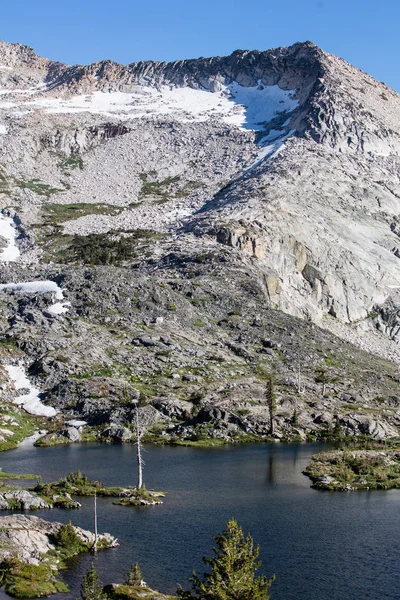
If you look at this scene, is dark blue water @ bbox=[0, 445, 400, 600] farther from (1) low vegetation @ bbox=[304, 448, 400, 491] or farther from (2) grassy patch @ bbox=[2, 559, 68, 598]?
(1) low vegetation @ bbox=[304, 448, 400, 491]

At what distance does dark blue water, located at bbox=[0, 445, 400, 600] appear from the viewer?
5090 centimetres

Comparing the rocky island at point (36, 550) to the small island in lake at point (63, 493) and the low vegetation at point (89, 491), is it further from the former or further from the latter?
the low vegetation at point (89, 491)

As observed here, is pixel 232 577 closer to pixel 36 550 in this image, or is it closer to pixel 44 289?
pixel 36 550

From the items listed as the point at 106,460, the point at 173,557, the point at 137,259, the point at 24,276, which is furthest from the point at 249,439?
the point at 137,259

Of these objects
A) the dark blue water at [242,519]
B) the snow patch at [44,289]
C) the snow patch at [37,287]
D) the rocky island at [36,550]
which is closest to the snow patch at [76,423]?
the dark blue water at [242,519]

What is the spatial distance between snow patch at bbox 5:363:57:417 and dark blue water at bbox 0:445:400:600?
16.1m

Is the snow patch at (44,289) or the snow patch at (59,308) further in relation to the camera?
the snow patch at (44,289)

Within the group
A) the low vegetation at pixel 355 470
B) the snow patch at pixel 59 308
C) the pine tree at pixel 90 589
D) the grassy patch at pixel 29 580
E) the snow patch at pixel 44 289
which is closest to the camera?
the pine tree at pixel 90 589

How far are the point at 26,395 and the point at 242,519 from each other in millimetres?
64136

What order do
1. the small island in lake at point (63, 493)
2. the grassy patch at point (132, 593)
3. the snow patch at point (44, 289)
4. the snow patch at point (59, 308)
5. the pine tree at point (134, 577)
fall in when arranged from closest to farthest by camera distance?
the grassy patch at point (132, 593)
the pine tree at point (134, 577)
the small island in lake at point (63, 493)
the snow patch at point (59, 308)
the snow patch at point (44, 289)

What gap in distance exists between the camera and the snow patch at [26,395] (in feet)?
385

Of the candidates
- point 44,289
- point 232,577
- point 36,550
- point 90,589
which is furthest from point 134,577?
point 44,289

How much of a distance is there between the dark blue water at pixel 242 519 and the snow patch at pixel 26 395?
16.1m

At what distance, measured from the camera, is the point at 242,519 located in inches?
2613
